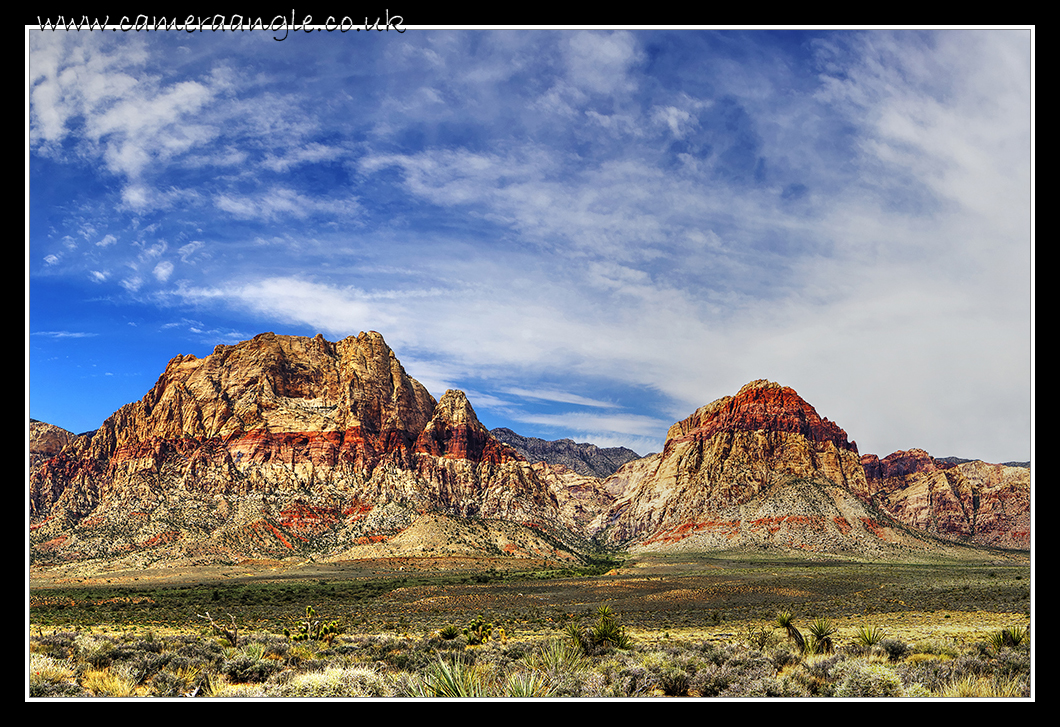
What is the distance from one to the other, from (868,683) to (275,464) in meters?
130

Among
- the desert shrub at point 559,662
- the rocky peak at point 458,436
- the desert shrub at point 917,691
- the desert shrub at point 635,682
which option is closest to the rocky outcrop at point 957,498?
the rocky peak at point 458,436

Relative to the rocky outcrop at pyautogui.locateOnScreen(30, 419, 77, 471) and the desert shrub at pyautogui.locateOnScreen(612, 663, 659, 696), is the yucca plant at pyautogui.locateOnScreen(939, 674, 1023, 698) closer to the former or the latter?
the desert shrub at pyautogui.locateOnScreen(612, 663, 659, 696)

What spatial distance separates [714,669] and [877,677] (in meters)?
3.17

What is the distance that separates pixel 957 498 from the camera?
170 m

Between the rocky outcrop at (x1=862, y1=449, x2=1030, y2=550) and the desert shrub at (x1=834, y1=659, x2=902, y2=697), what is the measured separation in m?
148

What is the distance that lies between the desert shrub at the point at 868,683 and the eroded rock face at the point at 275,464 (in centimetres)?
9137

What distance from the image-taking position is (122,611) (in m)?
40.1

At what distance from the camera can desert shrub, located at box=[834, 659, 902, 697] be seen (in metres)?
11.4

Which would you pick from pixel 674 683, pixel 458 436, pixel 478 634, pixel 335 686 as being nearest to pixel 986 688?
pixel 674 683

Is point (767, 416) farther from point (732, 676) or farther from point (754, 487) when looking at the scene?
point (732, 676)

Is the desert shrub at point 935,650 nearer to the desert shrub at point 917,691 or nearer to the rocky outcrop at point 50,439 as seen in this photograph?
the desert shrub at point 917,691
